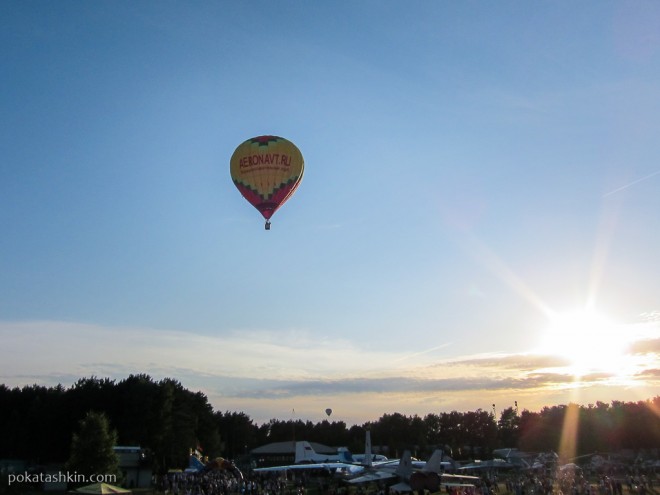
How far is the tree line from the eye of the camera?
58625 mm

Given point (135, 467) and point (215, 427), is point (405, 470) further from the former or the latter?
point (215, 427)

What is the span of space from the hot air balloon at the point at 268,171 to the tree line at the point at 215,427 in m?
26.9

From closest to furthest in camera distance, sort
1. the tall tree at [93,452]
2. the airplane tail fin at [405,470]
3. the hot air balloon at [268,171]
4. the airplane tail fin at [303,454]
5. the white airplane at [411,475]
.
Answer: the hot air balloon at [268,171], the white airplane at [411,475], the airplane tail fin at [405,470], the tall tree at [93,452], the airplane tail fin at [303,454]

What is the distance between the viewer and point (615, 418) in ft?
293

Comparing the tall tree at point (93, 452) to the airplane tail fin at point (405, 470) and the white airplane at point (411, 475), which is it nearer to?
the white airplane at point (411, 475)

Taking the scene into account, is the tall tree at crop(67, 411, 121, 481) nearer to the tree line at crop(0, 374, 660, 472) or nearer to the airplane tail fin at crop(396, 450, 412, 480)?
the tree line at crop(0, 374, 660, 472)

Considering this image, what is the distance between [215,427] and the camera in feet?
256

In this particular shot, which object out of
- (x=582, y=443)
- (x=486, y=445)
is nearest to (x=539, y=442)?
(x=582, y=443)

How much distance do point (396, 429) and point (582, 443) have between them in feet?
110

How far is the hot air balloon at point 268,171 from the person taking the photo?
3403 centimetres

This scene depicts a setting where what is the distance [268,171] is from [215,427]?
2116 inches

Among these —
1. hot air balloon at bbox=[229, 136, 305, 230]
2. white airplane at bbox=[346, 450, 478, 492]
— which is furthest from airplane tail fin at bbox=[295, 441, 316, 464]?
hot air balloon at bbox=[229, 136, 305, 230]

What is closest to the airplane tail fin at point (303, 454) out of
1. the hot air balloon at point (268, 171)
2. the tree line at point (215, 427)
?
the tree line at point (215, 427)

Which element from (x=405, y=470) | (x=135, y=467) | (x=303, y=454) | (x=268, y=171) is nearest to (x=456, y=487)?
(x=405, y=470)
